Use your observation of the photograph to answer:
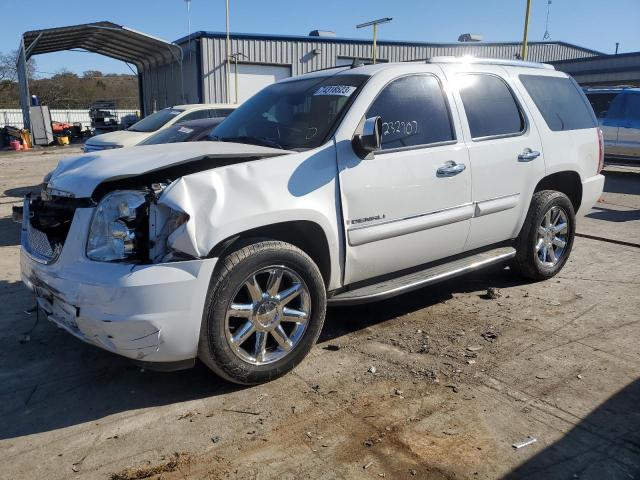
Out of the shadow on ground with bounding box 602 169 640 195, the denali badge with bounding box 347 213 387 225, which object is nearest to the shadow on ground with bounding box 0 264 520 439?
the denali badge with bounding box 347 213 387 225

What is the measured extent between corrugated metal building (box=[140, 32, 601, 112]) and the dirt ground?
1998cm

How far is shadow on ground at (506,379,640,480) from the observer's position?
2.58 m

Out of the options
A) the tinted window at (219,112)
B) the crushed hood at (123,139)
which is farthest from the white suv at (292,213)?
the tinted window at (219,112)

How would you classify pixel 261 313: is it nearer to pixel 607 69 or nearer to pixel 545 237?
pixel 545 237

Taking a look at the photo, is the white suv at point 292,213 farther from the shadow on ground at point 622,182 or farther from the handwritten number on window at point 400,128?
the shadow on ground at point 622,182

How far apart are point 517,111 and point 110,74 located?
70991mm

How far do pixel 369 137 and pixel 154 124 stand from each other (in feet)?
27.4

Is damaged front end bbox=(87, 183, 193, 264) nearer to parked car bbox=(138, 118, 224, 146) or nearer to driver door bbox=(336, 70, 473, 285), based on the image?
driver door bbox=(336, 70, 473, 285)

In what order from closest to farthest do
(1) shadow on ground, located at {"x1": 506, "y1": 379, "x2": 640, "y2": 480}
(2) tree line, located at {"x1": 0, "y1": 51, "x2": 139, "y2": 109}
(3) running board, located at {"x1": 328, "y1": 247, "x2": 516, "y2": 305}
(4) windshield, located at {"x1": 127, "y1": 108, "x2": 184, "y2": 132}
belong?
A: (1) shadow on ground, located at {"x1": 506, "y1": 379, "x2": 640, "y2": 480}, (3) running board, located at {"x1": 328, "y1": 247, "x2": 516, "y2": 305}, (4) windshield, located at {"x1": 127, "y1": 108, "x2": 184, "y2": 132}, (2) tree line, located at {"x1": 0, "y1": 51, "x2": 139, "y2": 109}

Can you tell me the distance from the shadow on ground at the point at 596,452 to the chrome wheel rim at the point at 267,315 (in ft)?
4.87

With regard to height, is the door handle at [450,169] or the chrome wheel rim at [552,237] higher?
the door handle at [450,169]

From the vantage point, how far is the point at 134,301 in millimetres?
2842

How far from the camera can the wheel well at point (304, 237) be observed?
3395mm

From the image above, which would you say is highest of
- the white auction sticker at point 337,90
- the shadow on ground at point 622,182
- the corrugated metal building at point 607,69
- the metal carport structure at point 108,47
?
the metal carport structure at point 108,47
